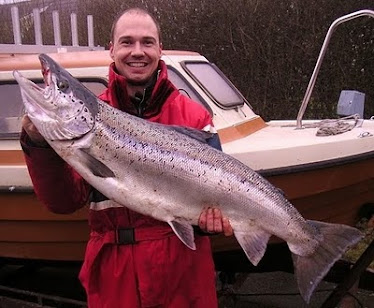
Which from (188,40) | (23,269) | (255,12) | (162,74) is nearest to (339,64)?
(255,12)

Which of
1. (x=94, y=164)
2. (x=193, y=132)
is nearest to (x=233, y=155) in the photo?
(x=193, y=132)

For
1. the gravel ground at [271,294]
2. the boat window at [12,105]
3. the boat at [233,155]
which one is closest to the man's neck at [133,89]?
the boat at [233,155]

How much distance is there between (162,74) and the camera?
2.35 m

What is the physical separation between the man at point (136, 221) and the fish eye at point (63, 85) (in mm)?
292

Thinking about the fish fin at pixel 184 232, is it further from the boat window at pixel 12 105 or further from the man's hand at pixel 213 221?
the boat window at pixel 12 105

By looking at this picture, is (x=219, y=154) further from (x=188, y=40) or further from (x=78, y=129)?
(x=188, y=40)

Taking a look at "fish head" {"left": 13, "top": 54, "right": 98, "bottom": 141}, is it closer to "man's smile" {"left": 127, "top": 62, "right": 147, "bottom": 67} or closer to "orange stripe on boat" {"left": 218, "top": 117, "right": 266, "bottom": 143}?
"man's smile" {"left": 127, "top": 62, "right": 147, "bottom": 67}

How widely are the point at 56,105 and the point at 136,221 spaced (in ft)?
2.14

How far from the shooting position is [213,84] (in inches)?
176

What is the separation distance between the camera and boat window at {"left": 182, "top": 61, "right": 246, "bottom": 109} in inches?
166

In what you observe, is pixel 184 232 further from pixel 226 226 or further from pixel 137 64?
pixel 137 64

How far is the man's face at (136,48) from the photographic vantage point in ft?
7.61

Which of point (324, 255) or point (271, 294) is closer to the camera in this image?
point (324, 255)

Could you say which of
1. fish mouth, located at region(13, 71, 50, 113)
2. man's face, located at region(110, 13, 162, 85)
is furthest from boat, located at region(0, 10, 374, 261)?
fish mouth, located at region(13, 71, 50, 113)
